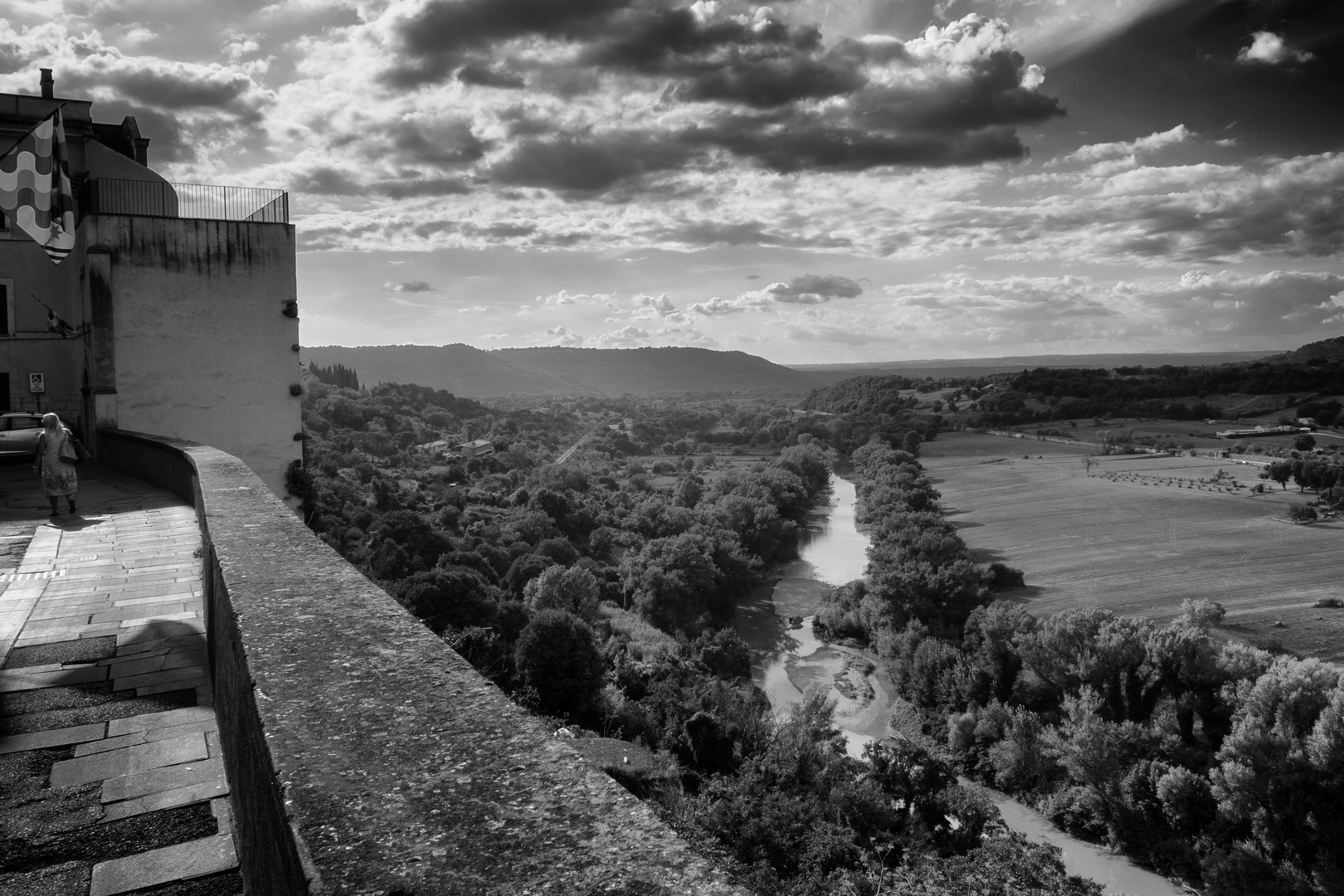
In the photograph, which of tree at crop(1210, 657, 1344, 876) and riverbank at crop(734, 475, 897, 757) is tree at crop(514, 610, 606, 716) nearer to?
riverbank at crop(734, 475, 897, 757)

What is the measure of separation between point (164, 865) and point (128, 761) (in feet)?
3.37

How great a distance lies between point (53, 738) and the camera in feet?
14.7

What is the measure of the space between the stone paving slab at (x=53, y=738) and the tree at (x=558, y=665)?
18.7m

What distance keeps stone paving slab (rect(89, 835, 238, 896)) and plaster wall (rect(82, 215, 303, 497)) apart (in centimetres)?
1337

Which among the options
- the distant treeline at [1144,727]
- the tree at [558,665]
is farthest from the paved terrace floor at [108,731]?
the distant treeline at [1144,727]

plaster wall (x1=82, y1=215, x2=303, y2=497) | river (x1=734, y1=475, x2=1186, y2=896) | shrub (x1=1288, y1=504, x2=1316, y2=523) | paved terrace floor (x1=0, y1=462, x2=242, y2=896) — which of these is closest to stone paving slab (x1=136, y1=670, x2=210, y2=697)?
paved terrace floor (x1=0, y1=462, x2=242, y2=896)

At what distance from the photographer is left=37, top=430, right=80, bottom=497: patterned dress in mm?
9914

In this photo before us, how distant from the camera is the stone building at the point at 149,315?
1512 cm

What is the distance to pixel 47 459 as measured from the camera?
32.8 ft

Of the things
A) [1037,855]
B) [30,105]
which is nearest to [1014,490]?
[1037,855]

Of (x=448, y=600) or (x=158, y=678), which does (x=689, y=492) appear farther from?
(x=158, y=678)

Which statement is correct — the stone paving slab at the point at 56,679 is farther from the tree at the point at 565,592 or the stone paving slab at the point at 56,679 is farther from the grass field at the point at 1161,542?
the grass field at the point at 1161,542

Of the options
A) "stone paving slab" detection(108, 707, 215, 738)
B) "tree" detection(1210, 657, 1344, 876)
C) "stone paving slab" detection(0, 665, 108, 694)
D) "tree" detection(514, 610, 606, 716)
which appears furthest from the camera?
"tree" detection(514, 610, 606, 716)

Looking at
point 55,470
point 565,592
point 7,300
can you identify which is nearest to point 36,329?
point 7,300
